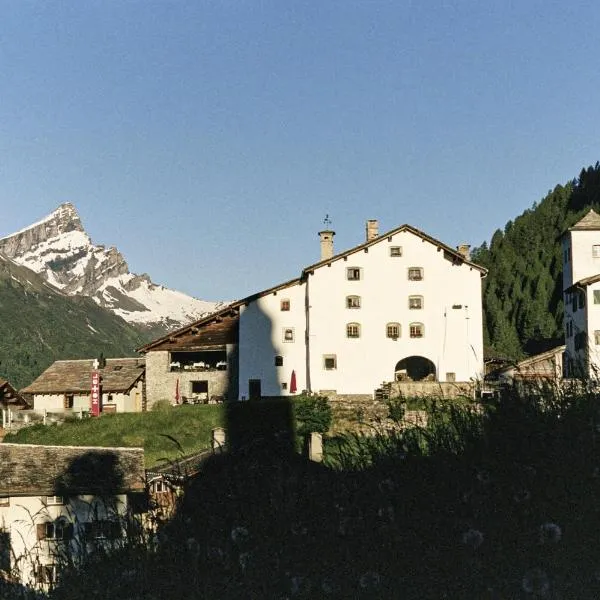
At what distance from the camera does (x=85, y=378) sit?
68.9 meters

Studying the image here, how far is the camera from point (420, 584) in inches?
211

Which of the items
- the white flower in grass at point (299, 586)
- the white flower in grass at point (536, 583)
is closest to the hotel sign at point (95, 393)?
the white flower in grass at point (299, 586)

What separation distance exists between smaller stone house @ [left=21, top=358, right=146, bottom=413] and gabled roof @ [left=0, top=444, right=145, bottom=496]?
26231mm

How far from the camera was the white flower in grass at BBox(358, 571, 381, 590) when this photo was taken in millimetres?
5316

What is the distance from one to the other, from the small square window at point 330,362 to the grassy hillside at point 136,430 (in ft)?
25.0

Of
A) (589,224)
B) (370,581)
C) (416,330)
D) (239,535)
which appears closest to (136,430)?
(416,330)

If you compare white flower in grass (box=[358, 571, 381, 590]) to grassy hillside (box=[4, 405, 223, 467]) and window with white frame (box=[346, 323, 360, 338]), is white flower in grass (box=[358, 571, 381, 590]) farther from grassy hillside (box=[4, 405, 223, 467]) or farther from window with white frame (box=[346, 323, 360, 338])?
window with white frame (box=[346, 323, 360, 338])

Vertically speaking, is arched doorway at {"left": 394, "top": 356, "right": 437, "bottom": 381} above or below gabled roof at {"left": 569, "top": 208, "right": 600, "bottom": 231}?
below

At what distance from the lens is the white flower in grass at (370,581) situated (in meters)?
5.32

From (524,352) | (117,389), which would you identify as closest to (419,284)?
(117,389)

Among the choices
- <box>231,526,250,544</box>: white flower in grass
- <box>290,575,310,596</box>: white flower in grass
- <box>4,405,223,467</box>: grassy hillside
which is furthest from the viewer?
<box>4,405,223,467</box>: grassy hillside

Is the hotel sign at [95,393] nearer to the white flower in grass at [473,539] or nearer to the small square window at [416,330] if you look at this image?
the small square window at [416,330]

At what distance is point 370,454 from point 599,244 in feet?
209

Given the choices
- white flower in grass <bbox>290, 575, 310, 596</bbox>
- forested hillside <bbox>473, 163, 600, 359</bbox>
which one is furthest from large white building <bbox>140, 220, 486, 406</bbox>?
white flower in grass <bbox>290, 575, 310, 596</bbox>
